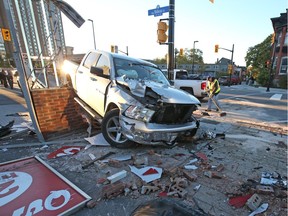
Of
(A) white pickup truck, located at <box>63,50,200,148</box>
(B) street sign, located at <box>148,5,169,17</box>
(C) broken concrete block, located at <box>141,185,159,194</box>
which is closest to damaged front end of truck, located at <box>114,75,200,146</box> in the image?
(A) white pickup truck, located at <box>63,50,200,148</box>

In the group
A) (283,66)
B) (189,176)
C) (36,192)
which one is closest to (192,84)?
(189,176)

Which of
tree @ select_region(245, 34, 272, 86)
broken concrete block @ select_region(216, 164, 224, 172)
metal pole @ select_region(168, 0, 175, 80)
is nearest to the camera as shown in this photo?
broken concrete block @ select_region(216, 164, 224, 172)

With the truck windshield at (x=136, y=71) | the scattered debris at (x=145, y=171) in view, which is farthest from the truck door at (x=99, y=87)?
the scattered debris at (x=145, y=171)

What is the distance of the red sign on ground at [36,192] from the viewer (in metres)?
2.16

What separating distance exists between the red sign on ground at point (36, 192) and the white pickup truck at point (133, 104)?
1402 mm

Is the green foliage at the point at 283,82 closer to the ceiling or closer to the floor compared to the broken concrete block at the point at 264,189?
closer to the floor

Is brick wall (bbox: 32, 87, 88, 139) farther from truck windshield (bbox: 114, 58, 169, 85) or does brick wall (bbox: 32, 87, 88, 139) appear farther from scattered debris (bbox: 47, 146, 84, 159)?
truck windshield (bbox: 114, 58, 169, 85)

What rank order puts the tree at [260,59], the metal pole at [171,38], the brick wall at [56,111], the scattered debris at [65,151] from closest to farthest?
the scattered debris at [65,151] < the brick wall at [56,111] < the metal pole at [171,38] < the tree at [260,59]

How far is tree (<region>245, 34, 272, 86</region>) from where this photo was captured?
30406 millimetres

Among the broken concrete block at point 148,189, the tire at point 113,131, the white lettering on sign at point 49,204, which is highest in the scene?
the tire at point 113,131

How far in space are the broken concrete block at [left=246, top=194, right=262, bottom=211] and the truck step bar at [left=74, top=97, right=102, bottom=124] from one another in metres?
3.36

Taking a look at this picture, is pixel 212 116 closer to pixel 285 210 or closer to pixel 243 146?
pixel 243 146

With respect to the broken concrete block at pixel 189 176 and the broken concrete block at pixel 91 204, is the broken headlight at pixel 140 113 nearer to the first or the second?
the broken concrete block at pixel 189 176

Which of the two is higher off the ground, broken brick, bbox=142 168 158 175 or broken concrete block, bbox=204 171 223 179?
broken brick, bbox=142 168 158 175
